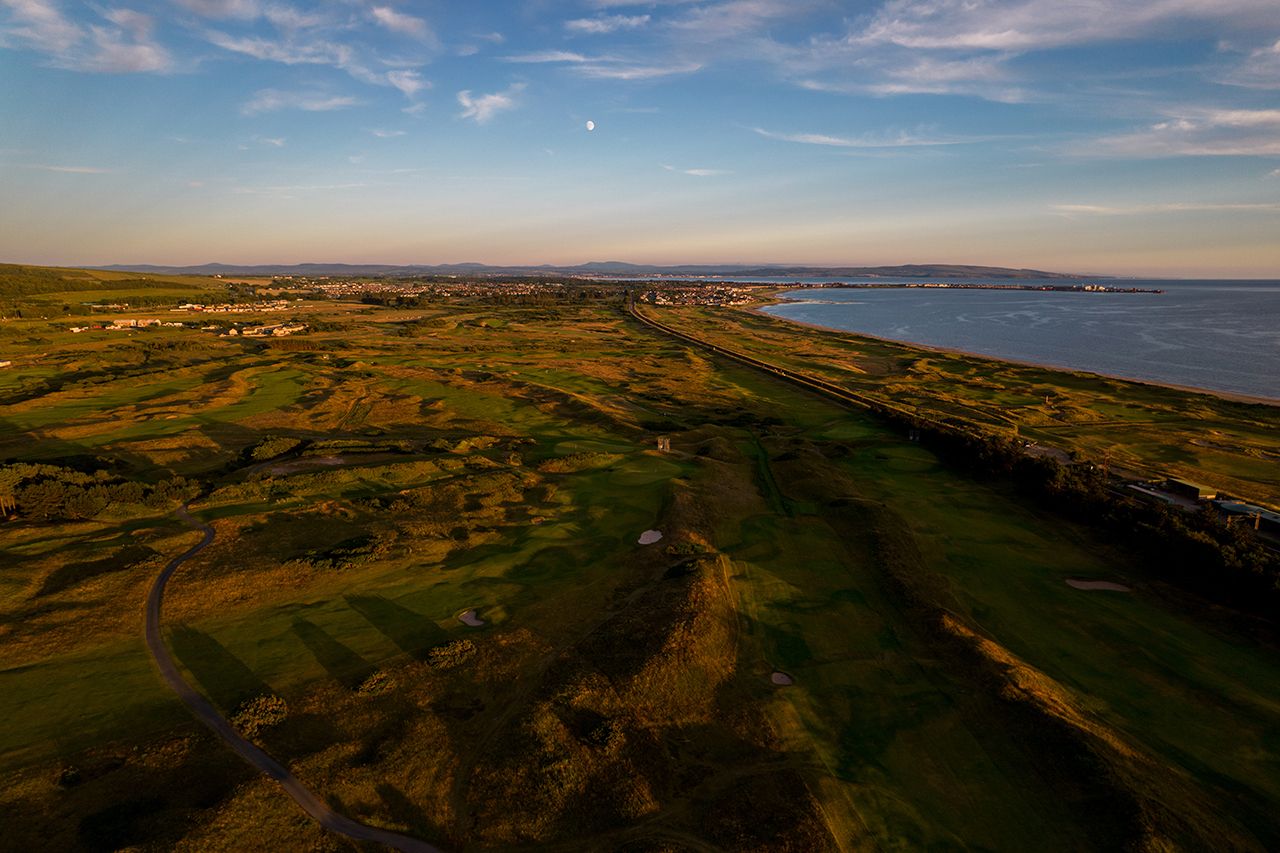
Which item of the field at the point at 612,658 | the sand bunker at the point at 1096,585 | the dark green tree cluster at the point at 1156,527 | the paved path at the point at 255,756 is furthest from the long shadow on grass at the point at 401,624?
the dark green tree cluster at the point at 1156,527

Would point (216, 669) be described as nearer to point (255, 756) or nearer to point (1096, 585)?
point (255, 756)

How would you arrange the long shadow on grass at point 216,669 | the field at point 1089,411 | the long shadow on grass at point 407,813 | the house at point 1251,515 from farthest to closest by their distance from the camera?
the field at point 1089,411
the house at point 1251,515
the long shadow on grass at point 216,669
the long shadow on grass at point 407,813

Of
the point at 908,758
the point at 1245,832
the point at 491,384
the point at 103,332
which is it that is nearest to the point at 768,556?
the point at 908,758

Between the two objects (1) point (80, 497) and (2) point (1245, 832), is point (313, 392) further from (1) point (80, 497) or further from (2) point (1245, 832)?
A: (2) point (1245, 832)

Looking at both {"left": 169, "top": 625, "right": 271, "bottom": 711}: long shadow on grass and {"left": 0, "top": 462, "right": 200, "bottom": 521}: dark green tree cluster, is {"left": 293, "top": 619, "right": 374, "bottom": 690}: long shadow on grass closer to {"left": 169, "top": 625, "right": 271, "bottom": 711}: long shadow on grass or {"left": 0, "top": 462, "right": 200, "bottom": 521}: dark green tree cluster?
{"left": 169, "top": 625, "right": 271, "bottom": 711}: long shadow on grass

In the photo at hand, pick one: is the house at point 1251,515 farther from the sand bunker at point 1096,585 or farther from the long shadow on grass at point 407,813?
the long shadow on grass at point 407,813

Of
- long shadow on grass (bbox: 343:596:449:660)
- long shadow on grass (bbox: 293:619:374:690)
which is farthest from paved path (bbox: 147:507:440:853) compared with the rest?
long shadow on grass (bbox: 343:596:449:660)
